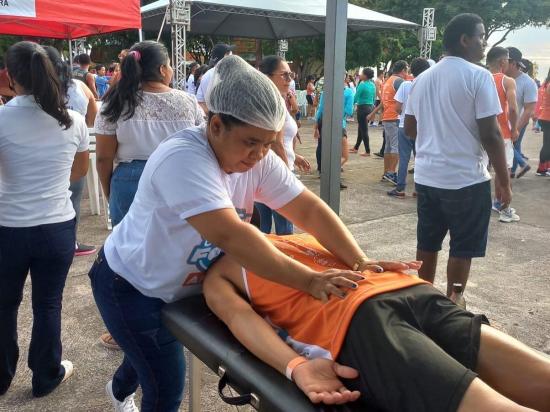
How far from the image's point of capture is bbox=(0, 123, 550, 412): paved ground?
2.58m

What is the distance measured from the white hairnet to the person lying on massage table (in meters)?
0.53

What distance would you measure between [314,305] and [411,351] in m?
0.31

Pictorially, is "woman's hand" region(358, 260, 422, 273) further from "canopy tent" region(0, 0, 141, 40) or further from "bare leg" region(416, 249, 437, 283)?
"canopy tent" region(0, 0, 141, 40)

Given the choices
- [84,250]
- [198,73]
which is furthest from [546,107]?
[84,250]

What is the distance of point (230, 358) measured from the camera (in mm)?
1446

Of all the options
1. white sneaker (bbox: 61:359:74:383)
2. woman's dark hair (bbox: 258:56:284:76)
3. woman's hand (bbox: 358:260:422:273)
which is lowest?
white sneaker (bbox: 61:359:74:383)

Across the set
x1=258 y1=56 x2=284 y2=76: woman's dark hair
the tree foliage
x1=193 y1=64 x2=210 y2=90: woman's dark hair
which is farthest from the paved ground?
the tree foliage

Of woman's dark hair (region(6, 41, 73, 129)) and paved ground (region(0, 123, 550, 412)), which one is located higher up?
woman's dark hair (region(6, 41, 73, 129))

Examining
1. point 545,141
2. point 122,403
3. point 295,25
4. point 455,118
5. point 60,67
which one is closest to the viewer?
point 122,403

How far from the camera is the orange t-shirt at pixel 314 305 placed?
4.65 feet

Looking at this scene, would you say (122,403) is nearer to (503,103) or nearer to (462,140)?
(462,140)

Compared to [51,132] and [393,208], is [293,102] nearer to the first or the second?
[393,208]

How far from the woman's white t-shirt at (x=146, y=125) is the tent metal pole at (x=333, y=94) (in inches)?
31.2

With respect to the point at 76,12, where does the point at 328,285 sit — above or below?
below
